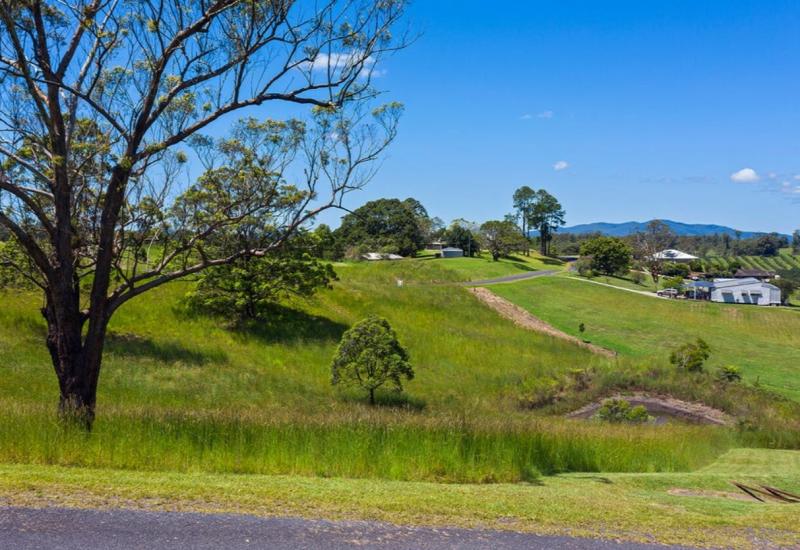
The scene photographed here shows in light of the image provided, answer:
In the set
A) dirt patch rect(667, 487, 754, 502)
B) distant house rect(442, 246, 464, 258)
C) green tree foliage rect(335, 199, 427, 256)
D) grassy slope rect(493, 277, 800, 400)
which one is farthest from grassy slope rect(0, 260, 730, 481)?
distant house rect(442, 246, 464, 258)

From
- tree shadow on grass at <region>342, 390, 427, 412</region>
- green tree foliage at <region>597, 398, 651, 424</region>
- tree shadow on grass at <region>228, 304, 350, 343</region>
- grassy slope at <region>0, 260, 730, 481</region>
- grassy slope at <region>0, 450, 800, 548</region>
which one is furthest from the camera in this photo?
tree shadow on grass at <region>228, 304, 350, 343</region>

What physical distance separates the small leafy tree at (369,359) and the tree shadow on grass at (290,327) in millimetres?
7014

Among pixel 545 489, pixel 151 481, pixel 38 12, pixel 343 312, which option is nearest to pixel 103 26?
pixel 38 12

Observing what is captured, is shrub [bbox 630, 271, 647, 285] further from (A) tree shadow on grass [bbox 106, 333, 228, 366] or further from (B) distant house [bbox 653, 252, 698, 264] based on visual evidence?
(A) tree shadow on grass [bbox 106, 333, 228, 366]

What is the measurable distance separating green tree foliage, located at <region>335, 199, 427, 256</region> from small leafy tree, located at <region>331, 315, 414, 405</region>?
70.3 m

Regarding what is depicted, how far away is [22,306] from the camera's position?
24.9m

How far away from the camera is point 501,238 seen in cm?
9725

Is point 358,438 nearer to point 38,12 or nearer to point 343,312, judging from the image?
point 38,12

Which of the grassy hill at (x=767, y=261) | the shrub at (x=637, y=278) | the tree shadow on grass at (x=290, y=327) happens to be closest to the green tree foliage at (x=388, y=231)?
the shrub at (x=637, y=278)

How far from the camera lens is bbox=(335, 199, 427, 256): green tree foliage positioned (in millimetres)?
97875

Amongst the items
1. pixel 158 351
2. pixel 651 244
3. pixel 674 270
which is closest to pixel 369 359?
pixel 158 351

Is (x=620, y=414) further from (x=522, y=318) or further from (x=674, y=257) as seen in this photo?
(x=674, y=257)

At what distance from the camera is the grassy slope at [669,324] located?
43.6 m

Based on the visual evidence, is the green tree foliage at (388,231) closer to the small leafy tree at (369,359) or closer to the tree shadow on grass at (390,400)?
the tree shadow on grass at (390,400)
